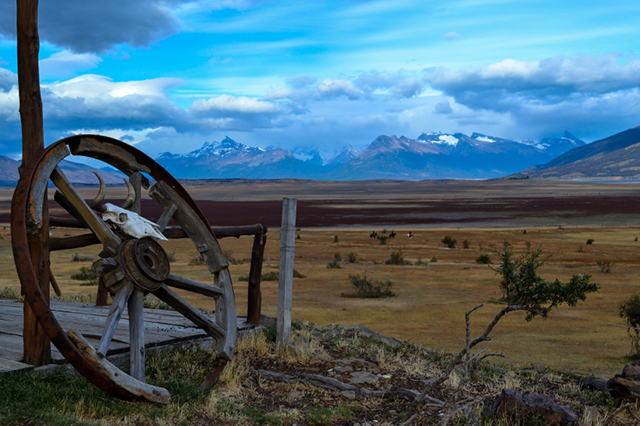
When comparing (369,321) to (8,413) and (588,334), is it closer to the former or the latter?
(588,334)

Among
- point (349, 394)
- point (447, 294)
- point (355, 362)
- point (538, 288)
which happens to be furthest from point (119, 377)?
point (447, 294)

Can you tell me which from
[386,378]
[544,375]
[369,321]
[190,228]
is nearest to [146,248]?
[190,228]

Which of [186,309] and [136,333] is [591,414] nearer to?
[186,309]

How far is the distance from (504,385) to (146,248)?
15.7ft

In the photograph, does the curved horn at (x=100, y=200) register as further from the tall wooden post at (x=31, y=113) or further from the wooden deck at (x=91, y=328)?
the wooden deck at (x=91, y=328)

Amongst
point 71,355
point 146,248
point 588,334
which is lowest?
point 588,334

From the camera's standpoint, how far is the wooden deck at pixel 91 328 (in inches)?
223

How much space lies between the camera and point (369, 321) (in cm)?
1509

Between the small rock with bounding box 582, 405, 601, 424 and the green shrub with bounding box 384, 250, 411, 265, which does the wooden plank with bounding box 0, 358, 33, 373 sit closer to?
the small rock with bounding box 582, 405, 601, 424

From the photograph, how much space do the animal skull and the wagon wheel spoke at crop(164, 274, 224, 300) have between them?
59cm

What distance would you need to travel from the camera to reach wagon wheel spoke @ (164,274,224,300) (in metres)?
5.92

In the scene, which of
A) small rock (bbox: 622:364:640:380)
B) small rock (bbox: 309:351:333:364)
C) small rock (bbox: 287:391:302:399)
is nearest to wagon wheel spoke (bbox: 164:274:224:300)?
small rock (bbox: 287:391:302:399)

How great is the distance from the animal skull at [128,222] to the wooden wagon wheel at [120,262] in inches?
2.3

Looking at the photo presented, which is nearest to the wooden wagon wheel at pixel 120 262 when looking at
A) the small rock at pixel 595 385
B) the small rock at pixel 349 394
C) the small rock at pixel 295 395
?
the small rock at pixel 295 395
